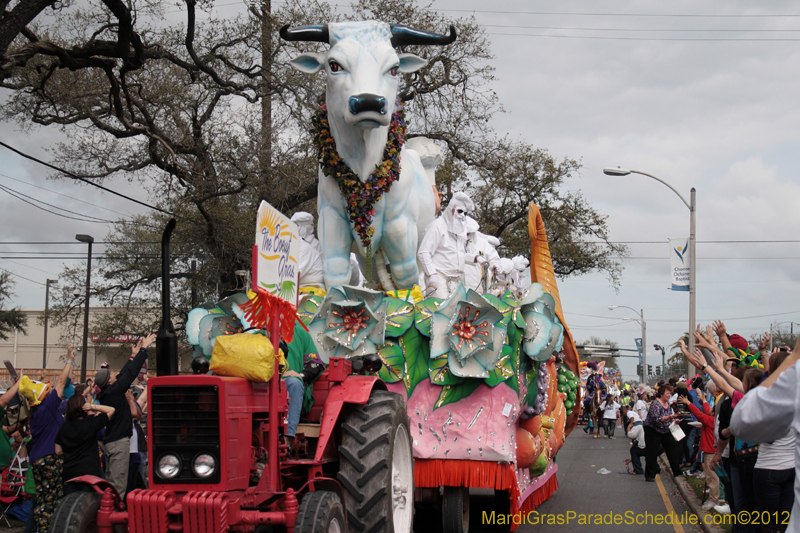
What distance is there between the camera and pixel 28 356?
62.5m

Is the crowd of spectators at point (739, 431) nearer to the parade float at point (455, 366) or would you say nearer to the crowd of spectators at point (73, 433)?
the parade float at point (455, 366)

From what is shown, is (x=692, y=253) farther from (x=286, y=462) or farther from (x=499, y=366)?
(x=286, y=462)

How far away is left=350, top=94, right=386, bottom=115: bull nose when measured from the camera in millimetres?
7711

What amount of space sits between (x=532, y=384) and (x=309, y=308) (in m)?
2.45

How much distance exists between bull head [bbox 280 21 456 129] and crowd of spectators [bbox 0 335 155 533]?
3.01 m

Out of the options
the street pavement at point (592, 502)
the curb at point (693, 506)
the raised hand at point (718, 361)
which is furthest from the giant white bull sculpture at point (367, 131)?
the curb at point (693, 506)

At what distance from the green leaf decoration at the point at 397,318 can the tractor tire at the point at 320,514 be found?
303cm

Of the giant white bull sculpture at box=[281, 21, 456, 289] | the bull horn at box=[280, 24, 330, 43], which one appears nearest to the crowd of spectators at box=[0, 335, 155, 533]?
the giant white bull sculpture at box=[281, 21, 456, 289]

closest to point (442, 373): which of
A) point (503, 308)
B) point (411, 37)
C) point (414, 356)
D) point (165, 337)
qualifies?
point (414, 356)

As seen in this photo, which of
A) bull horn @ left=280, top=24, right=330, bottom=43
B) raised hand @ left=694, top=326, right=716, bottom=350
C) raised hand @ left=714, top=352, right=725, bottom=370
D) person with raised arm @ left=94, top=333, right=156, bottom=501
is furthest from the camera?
bull horn @ left=280, top=24, right=330, bottom=43

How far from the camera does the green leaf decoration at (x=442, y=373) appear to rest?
7.46m

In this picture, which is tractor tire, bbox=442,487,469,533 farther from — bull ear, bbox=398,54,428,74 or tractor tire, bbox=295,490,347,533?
bull ear, bbox=398,54,428,74

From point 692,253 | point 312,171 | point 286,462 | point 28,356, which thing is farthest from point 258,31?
point 28,356

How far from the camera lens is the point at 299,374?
5672 mm
